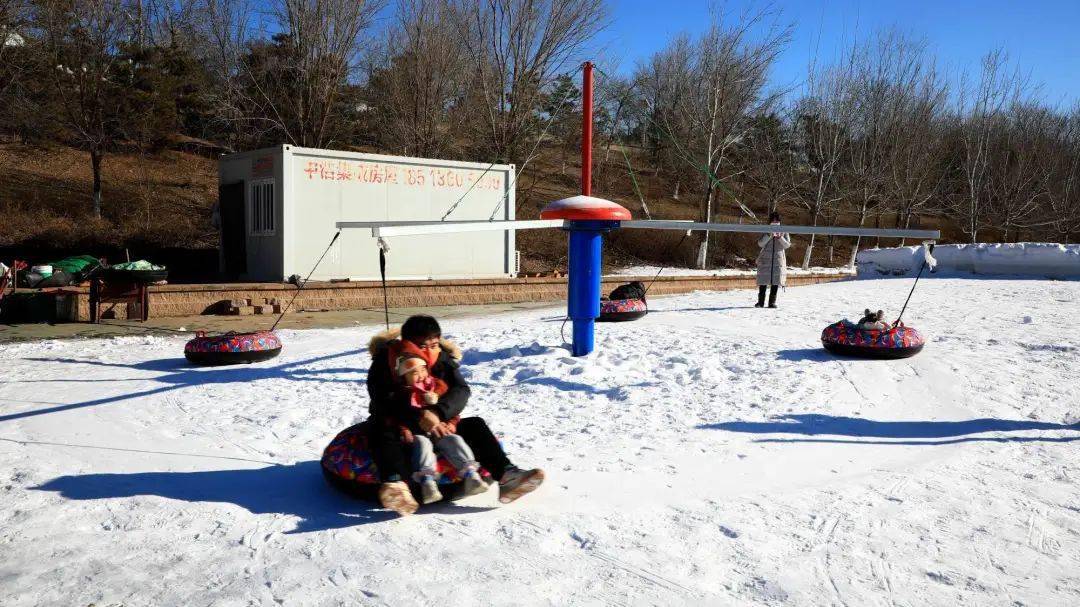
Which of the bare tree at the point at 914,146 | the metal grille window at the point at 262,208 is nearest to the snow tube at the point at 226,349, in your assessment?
the metal grille window at the point at 262,208

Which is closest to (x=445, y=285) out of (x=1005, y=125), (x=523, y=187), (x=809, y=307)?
(x=809, y=307)

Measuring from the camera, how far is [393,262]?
16047 mm

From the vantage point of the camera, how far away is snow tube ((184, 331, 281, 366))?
8391 mm

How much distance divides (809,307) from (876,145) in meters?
23.4

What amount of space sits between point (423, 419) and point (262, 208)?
12.2 metres

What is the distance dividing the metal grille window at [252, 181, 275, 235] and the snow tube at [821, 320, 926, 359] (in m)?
10.7

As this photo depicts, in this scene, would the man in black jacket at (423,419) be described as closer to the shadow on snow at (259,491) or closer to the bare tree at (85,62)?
the shadow on snow at (259,491)

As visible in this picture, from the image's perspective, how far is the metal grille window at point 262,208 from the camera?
49.5 ft

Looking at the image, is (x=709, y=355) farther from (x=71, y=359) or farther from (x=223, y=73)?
(x=223, y=73)

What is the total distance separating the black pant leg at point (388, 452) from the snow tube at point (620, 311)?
7.25 metres

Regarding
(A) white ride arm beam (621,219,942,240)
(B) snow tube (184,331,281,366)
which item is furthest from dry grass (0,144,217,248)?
(A) white ride arm beam (621,219,942,240)

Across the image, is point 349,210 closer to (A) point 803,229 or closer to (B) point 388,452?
(A) point 803,229

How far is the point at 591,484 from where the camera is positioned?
484 centimetres

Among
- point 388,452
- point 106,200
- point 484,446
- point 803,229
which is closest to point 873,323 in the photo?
point 803,229
